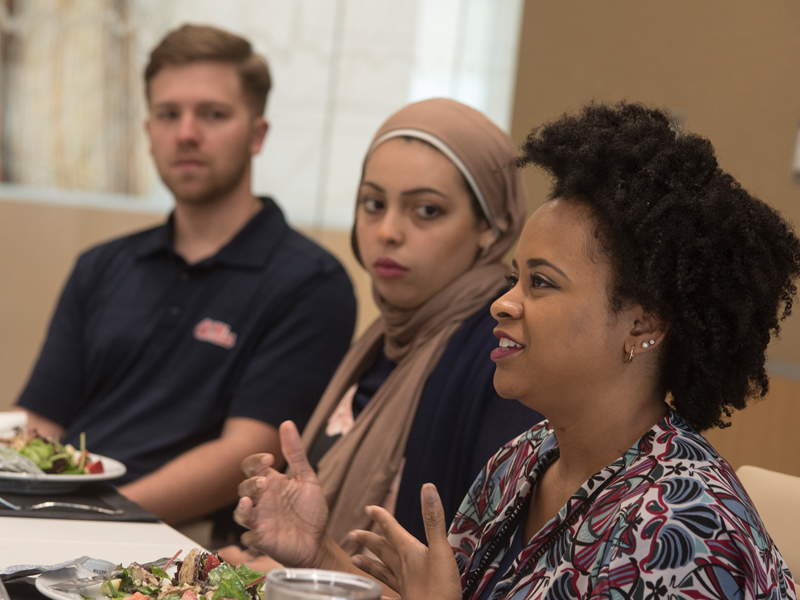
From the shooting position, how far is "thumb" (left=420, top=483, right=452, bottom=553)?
0.96 metres

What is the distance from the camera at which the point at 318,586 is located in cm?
63

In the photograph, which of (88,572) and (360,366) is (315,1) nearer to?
(360,366)

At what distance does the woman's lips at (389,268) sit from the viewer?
1711 mm

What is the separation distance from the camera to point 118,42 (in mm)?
3391

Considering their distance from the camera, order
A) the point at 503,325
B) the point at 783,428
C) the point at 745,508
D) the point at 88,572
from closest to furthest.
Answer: the point at 745,508 → the point at 88,572 → the point at 503,325 → the point at 783,428

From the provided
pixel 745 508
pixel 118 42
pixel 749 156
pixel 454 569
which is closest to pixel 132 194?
pixel 118 42

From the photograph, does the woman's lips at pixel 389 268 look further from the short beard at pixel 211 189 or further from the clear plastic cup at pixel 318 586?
the clear plastic cup at pixel 318 586

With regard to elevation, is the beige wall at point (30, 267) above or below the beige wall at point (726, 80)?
below

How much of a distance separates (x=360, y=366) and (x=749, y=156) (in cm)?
114

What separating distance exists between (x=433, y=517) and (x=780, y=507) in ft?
1.73

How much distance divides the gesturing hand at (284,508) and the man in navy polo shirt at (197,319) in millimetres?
881

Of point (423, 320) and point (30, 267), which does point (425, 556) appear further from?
point (30, 267)

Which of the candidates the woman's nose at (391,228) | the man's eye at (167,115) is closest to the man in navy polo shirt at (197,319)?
the man's eye at (167,115)

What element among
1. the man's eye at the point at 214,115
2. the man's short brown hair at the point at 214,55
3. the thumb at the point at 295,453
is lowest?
the thumb at the point at 295,453
